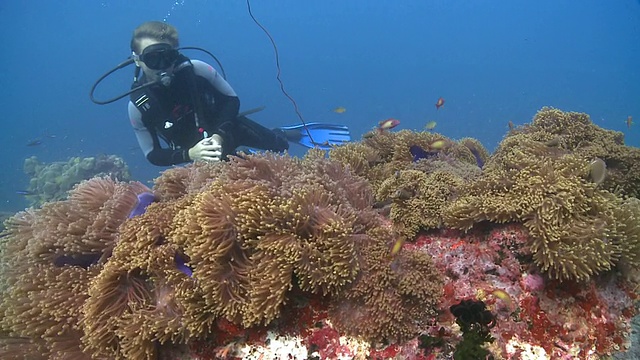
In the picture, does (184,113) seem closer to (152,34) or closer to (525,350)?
(152,34)

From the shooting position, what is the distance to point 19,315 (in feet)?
8.04

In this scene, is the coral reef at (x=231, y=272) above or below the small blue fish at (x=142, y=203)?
below

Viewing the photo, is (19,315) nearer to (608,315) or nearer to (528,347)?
(528,347)

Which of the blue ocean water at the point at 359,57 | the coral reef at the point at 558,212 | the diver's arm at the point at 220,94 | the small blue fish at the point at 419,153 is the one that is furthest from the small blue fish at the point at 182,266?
the blue ocean water at the point at 359,57

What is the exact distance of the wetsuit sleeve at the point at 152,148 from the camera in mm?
6168

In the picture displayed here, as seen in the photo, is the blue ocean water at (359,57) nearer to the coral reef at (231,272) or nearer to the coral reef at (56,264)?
the coral reef at (231,272)

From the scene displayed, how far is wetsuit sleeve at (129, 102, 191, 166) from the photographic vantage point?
6.17 metres

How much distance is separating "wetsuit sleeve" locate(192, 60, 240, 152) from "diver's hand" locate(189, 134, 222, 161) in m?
1.12

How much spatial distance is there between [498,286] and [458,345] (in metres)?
0.52

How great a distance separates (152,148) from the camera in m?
6.61

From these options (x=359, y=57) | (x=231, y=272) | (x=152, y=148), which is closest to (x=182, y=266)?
(x=231, y=272)

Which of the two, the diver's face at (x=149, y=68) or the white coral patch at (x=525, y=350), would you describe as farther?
the diver's face at (x=149, y=68)

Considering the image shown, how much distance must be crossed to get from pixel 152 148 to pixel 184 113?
974 millimetres

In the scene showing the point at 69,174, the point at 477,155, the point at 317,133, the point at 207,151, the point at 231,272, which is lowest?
the point at 231,272
